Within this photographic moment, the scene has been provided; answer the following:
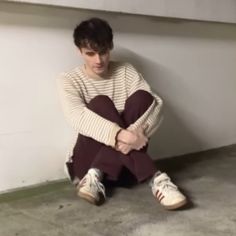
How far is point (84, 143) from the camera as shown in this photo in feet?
5.72

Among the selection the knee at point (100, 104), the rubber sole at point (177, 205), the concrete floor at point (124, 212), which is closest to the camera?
the concrete floor at point (124, 212)

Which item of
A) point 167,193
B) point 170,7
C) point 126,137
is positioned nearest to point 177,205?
point 167,193

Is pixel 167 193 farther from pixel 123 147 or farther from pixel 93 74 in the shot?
pixel 93 74

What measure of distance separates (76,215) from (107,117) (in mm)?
350

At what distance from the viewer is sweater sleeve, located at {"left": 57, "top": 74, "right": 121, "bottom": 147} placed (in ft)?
5.32

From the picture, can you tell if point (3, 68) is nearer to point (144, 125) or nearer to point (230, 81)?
point (144, 125)

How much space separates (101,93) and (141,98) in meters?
0.17

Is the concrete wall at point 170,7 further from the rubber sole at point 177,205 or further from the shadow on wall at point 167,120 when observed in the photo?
the rubber sole at point 177,205

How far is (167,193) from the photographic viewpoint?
1.61 meters

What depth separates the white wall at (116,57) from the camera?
1709mm

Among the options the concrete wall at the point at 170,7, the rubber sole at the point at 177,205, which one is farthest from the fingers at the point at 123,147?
the concrete wall at the point at 170,7

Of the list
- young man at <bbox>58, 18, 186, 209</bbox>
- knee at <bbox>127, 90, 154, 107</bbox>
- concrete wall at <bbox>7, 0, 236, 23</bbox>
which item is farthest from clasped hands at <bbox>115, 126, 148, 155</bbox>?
concrete wall at <bbox>7, 0, 236, 23</bbox>

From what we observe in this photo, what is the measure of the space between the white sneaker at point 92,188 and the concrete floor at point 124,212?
3cm

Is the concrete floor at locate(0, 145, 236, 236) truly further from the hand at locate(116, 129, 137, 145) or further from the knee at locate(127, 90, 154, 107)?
the knee at locate(127, 90, 154, 107)
